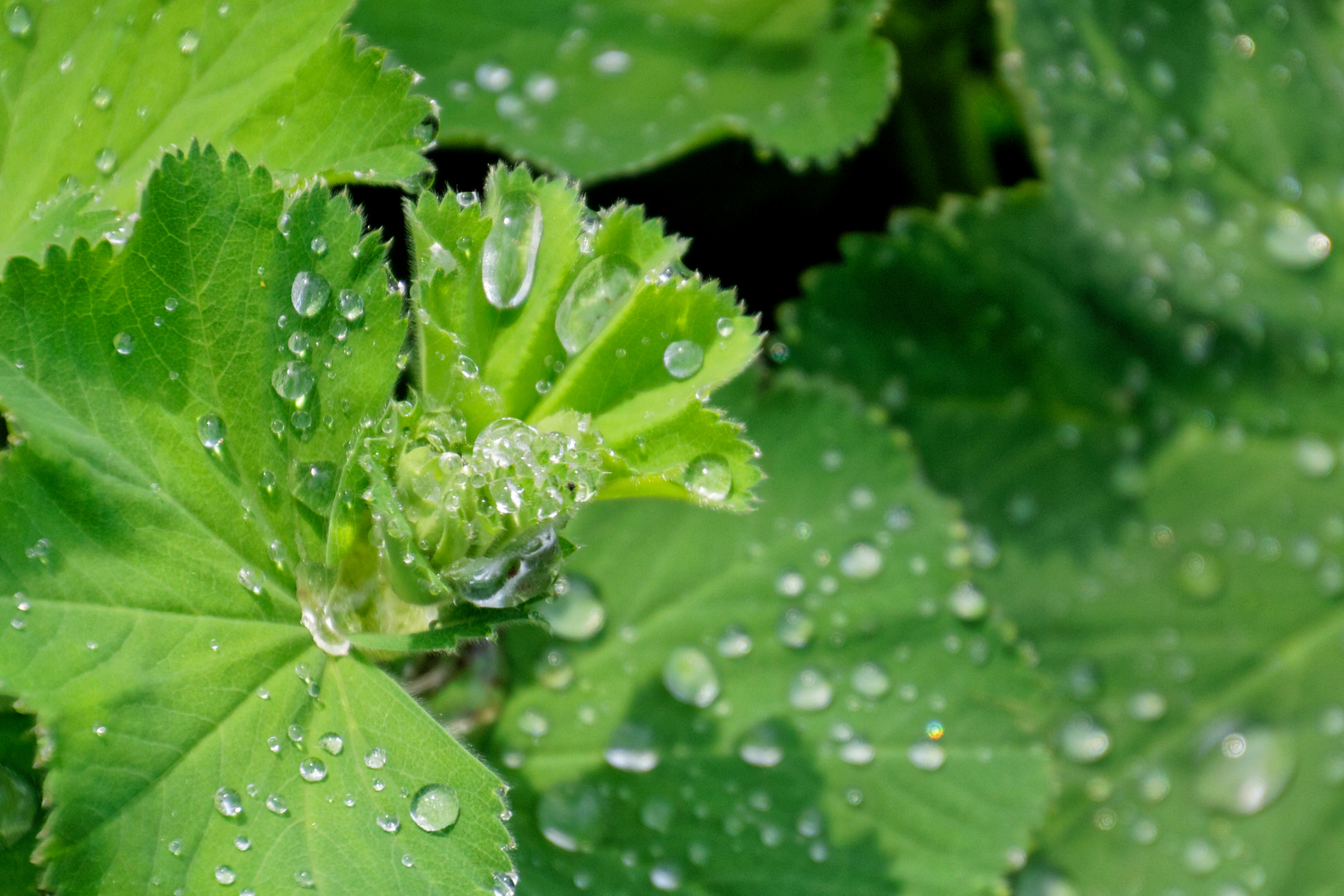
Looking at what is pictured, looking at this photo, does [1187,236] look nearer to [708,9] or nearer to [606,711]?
[708,9]

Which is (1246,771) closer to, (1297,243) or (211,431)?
(1297,243)

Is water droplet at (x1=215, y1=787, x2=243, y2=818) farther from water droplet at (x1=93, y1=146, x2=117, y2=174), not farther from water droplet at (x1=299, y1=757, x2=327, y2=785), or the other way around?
water droplet at (x1=93, y1=146, x2=117, y2=174)

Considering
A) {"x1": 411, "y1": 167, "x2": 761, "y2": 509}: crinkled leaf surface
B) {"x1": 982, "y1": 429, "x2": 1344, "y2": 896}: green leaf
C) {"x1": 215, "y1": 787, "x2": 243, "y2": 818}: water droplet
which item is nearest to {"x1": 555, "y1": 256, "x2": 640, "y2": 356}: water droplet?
{"x1": 411, "y1": 167, "x2": 761, "y2": 509}: crinkled leaf surface

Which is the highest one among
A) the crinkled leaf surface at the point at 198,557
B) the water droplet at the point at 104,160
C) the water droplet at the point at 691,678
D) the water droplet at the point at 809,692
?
the water droplet at the point at 104,160

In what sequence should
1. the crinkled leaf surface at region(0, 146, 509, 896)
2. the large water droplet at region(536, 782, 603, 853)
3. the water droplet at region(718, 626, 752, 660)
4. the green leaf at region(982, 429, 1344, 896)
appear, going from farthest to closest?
the green leaf at region(982, 429, 1344, 896) → the water droplet at region(718, 626, 752, 660) → the large water droplet at region(536, 782, 603, 853) → the crinkled leaf surface at region(0, 146, 509, 896)

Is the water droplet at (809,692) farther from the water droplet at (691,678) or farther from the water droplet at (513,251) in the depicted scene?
the water droplet at (513,251)

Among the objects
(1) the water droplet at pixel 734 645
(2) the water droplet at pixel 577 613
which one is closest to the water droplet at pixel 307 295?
(2) the water droplet at pixel 577 613

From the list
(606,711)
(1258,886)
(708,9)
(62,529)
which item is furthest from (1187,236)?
(62,529)
